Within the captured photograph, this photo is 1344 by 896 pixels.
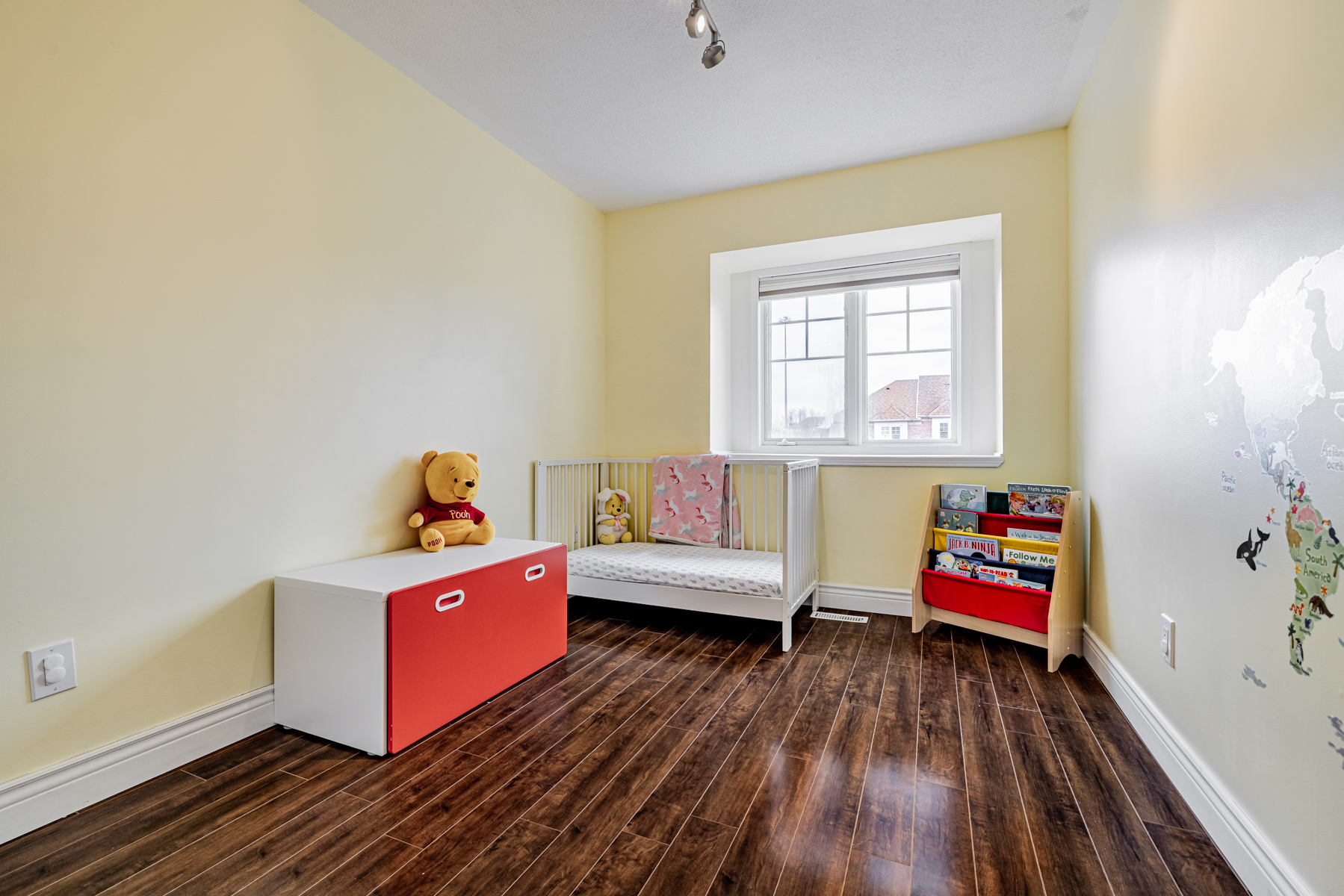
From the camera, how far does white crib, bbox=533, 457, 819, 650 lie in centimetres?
244

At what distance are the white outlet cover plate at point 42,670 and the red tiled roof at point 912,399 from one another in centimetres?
312

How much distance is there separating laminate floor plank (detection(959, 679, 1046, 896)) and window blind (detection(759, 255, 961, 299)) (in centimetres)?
209

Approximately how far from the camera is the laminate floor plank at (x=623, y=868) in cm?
109

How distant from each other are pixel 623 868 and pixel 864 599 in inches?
81.0

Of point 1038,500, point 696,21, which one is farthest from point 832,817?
point 696,21

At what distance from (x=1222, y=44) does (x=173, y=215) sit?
2.45 metres

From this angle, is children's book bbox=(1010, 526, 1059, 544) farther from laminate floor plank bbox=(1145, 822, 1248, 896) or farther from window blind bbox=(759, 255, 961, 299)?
window blind bbox=(759, 255, 961, 299)

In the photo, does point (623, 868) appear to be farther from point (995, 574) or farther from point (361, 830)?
point (995, 574)

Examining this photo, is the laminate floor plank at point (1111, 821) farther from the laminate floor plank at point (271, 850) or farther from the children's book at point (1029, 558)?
the laminate floor plank at point (271, 850)

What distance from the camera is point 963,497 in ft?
8.62

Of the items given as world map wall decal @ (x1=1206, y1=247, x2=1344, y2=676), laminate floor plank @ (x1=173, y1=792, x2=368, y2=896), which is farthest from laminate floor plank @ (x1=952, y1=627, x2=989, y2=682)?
laminate floor plank @ (x1=173, y1=792, x2=368, y2=896)

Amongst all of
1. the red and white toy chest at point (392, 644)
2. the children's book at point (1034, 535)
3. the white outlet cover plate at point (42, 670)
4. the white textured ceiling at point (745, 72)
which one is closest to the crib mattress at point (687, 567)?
the red and white toy chest at point (392, 644)

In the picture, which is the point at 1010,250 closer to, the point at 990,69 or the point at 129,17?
the point at 990,69

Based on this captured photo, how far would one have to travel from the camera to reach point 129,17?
56.7 inches
